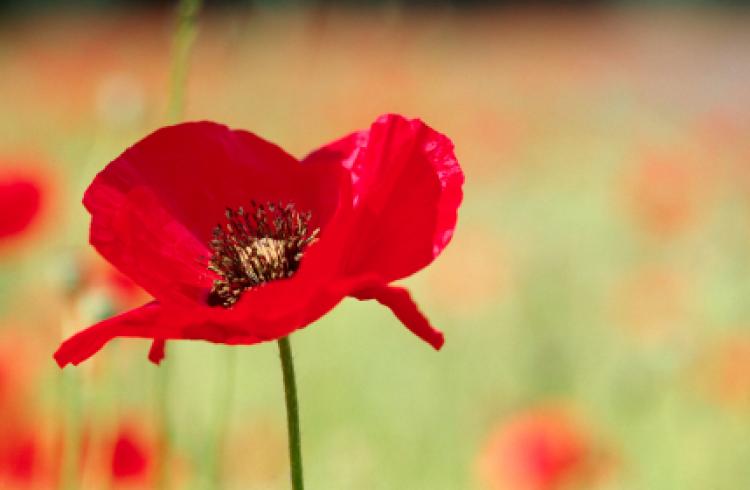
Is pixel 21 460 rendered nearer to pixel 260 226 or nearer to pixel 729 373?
pixel 260 226

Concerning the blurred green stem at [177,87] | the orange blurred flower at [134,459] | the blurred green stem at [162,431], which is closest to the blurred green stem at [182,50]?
the blurred green stem at [177,87]

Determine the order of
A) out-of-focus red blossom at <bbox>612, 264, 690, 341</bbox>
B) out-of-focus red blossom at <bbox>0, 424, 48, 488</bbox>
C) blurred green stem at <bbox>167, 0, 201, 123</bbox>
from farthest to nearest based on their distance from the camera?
out-of-focus red blossom at <bbox>612, 264, 690, 341</bbox>
out-of-focus red blossom at <bbox>0, 424, 48, 488</bbox>
blurred green stem at <bbox>167, 0, 201, 123</bbox>

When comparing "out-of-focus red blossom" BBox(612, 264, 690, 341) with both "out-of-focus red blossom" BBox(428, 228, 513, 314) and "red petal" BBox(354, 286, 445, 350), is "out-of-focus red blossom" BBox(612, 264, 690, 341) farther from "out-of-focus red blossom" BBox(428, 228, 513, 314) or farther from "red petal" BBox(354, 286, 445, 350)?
"red petal" BBox(354, 286, 445, 350)

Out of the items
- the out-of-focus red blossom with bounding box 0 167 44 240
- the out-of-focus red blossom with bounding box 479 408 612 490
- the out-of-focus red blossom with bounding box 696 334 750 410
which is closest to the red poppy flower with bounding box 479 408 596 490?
the out-of-focus red blossom with bounding box 479 408 612 490

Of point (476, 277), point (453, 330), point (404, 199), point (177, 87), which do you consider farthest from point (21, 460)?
point (453, 330)

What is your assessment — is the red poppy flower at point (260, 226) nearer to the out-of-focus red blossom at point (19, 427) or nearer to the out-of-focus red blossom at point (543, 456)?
the out-of-focus red blossom at point (19, 427)

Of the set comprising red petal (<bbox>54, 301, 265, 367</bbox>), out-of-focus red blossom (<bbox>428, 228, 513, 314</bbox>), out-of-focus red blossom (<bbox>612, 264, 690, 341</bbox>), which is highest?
out-of-focus red blossom (<bbox>428, 228, 513, 314</bbox>)
